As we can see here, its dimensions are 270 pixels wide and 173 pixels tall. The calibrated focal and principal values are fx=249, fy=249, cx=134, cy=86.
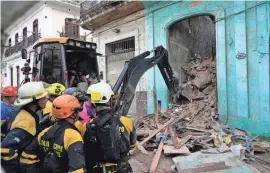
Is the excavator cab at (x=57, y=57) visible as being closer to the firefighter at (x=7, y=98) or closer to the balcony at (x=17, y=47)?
the balcony at (x=17, y=47)

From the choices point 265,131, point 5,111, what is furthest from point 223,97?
point 5,111

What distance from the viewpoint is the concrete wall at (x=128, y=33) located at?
10766mm

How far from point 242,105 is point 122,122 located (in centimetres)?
550

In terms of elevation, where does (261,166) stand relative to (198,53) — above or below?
below

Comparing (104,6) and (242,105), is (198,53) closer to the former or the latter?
(242,105)

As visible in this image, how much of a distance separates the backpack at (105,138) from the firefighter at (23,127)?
66cm

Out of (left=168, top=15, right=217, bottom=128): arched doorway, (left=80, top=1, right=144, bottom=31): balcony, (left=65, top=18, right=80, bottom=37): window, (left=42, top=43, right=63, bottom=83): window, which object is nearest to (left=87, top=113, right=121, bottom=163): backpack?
(left=42, top=43, right=63, bottom=83): window

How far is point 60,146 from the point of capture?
94.1 inches

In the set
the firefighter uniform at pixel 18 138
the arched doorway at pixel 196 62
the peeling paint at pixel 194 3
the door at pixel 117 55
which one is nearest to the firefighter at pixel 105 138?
the firefighter uniform at pixel 18 138

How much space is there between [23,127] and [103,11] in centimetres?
968

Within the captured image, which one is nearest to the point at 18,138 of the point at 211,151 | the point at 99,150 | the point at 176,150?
the point at 99,150

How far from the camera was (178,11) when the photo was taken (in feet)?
30.6

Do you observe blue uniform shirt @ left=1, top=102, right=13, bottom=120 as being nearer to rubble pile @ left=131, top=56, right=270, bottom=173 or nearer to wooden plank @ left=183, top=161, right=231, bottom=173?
rubble pile @ left=131, top=56, right=270, bottom=173

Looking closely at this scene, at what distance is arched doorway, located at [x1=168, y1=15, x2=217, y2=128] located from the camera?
338 inches
